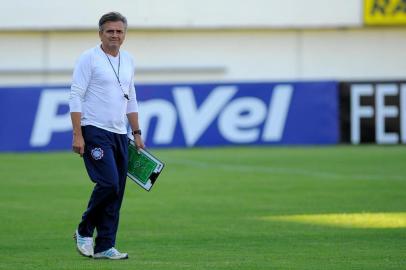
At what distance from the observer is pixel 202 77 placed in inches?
1371

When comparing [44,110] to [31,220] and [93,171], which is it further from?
[93,171]

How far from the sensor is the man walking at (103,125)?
9.88 metres

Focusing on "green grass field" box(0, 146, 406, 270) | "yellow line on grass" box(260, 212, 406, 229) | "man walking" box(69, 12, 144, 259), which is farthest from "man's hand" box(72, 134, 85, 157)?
"yellow line on grass" box(260, 212, 406, 229)

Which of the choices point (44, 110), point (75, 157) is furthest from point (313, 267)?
point (44, 110)

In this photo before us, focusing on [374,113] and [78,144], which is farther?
[374,113]

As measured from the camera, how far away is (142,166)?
10.5 m

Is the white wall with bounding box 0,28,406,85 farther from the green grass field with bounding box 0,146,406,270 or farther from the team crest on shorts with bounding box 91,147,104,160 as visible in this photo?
the team crest on shorts with bounding box 91,147,104,160

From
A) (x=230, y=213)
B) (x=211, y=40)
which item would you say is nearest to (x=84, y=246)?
(x=230, y=213)

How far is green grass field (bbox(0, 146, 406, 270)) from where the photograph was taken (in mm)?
10188

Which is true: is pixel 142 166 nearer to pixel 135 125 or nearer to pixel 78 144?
pixel 135 125

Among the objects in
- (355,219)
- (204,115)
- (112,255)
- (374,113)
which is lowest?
(374,113)

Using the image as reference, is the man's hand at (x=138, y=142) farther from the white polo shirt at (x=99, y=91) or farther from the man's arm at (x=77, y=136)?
the man's arm at (x=77, y=136)

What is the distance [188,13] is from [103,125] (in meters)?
24.1

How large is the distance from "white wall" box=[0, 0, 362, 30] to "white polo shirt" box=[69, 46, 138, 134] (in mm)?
23613
